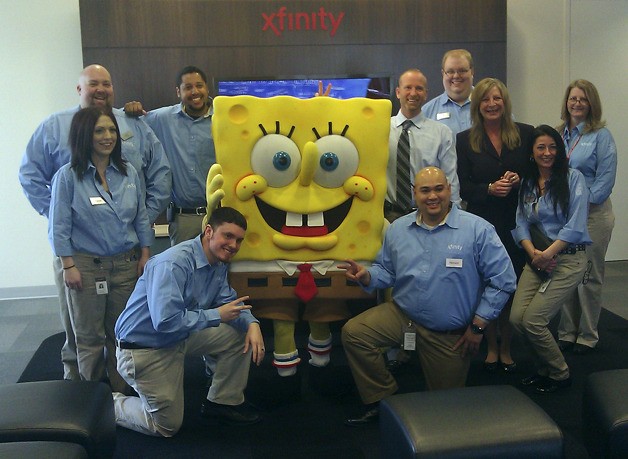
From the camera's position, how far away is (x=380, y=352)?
119 inches

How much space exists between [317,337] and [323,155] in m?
0.87

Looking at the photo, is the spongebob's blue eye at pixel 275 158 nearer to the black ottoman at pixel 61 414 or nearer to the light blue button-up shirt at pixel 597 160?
the black ottoman at pixel 61 414

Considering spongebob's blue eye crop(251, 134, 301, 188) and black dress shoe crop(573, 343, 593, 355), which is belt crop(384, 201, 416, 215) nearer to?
spongebob's blue eye crop(251, 134, 301, 188)

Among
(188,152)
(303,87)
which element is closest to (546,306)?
(188,152)

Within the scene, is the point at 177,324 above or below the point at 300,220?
below

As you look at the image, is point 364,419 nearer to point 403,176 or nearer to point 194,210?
point 403,176

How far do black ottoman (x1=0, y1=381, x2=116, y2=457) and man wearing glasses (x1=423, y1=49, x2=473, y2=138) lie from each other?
2.24 m

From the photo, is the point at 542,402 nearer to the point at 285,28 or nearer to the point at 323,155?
the point at 323,155

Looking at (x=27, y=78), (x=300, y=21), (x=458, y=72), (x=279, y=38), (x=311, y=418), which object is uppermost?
(x=300, y=21)

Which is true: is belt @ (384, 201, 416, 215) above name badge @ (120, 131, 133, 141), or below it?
below

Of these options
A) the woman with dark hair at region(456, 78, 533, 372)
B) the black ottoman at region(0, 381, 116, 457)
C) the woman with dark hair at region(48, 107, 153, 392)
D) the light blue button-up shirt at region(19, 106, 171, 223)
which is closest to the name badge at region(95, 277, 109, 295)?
the woman with dark hair at region(48, 107, 153, 392)

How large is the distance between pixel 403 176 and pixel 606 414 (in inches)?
54.8

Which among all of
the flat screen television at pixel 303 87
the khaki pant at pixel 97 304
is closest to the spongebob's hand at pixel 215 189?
the khaki pant at pixel 97 304

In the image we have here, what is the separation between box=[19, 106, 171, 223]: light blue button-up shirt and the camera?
10.8 feet
